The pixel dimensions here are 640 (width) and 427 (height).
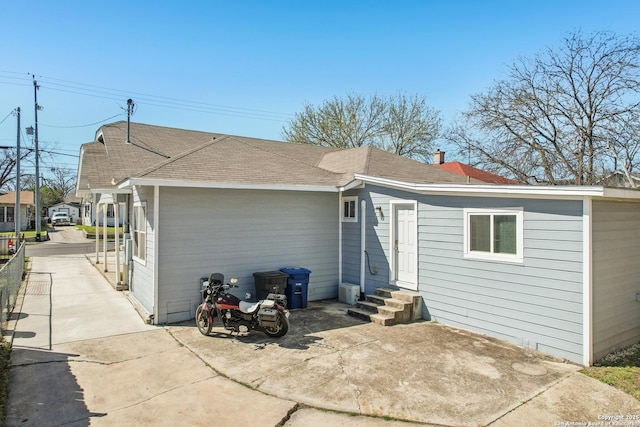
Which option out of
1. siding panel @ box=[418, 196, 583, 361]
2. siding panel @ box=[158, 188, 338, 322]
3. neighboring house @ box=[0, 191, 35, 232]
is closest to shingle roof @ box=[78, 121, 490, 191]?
siding panel @ box=[158, 188, 338, 322]

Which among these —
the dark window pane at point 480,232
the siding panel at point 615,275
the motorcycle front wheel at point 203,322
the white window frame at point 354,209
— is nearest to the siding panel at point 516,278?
the dark window pane at point 480,232

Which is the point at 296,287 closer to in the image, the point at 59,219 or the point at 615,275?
the point at 615,275

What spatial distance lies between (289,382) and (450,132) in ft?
55.7

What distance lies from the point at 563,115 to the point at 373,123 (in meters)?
11.6

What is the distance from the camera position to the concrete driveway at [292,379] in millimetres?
3926

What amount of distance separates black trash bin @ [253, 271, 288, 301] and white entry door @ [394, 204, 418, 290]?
258 centimetres

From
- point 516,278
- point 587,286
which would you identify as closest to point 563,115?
point 516,278

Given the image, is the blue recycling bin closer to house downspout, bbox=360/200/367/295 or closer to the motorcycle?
house downspout, bbox=360/200/367/295

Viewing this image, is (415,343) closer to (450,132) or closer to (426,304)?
(426,304)

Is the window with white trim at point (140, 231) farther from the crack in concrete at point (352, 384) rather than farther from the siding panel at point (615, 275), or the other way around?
the siding panel at point (615, 275)

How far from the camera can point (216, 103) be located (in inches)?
1015

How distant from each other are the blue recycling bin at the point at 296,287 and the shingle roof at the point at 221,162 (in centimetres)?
208

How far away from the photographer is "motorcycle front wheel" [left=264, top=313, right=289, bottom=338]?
20.6 feet

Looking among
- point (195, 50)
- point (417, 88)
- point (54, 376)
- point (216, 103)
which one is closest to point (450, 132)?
point (417, 88)
